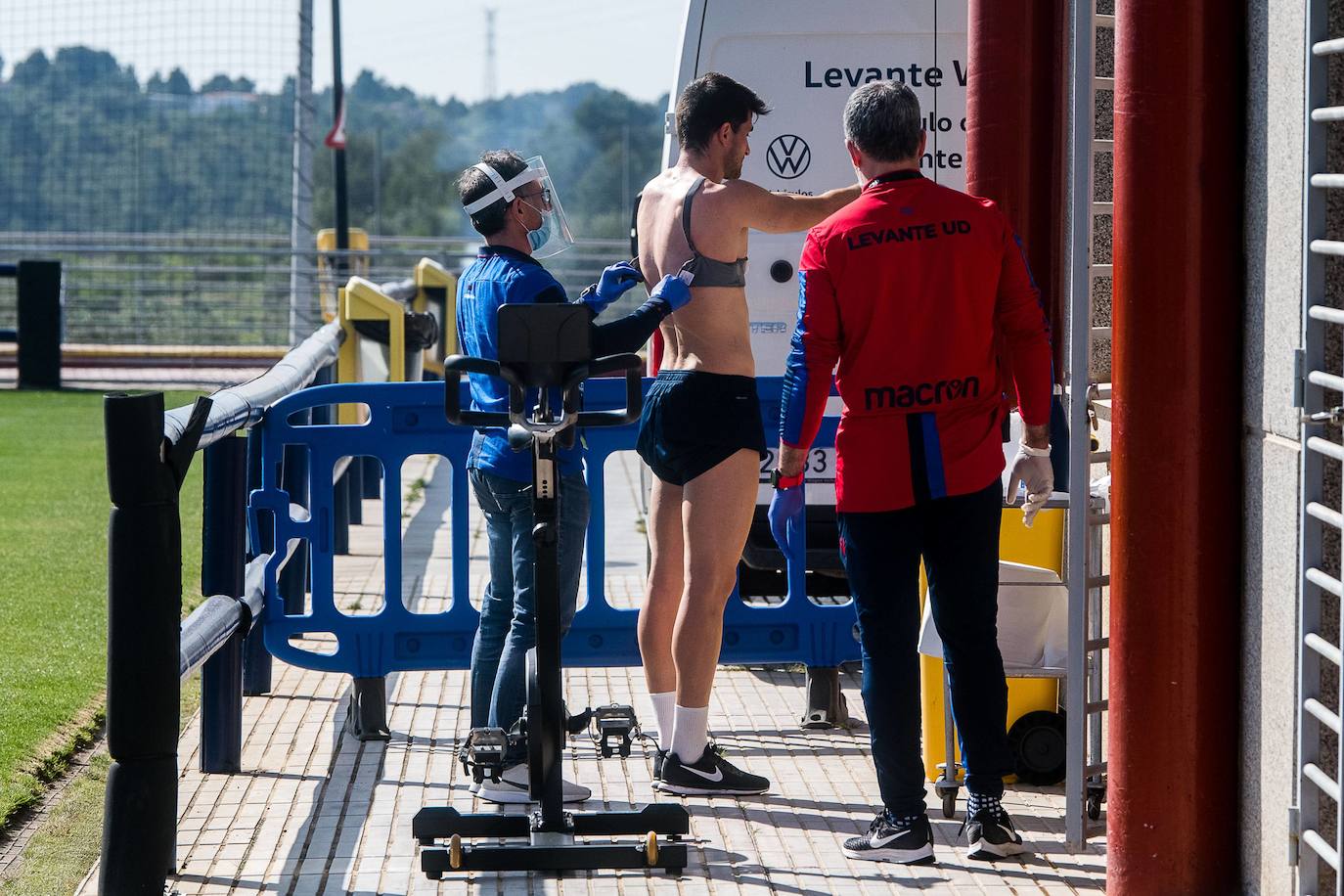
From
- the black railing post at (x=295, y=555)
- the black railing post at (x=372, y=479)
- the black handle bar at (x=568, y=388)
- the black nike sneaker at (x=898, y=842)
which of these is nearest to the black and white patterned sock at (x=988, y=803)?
the black nike sneaker at (x=898, y=842)

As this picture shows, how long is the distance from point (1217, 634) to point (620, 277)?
1.74m

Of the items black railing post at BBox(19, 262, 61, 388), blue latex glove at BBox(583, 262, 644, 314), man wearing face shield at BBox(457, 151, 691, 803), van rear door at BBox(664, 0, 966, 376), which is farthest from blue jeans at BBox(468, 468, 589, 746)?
black railing post at BBox(19, 262, 61, 388)

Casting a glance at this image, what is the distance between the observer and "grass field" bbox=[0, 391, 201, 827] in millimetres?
5820

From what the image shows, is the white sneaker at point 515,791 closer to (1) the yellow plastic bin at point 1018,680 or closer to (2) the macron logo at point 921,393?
(1) the yellow plastic bin at point 1018,680

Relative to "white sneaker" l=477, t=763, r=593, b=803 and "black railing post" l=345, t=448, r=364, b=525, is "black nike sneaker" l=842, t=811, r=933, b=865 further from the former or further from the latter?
"black railing post" l=345, t=448, r=364, b=525

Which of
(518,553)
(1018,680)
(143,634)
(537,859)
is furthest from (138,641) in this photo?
(1018,680)

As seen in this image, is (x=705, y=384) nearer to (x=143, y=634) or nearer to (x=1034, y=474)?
(x=1034, y=474)

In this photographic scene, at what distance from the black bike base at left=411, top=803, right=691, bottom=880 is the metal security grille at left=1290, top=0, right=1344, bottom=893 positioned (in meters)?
1.53

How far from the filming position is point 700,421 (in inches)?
197

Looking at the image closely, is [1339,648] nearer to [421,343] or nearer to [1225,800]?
[1225,800]

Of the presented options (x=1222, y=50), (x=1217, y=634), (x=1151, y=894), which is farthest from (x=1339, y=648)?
(x=1222, y=50)

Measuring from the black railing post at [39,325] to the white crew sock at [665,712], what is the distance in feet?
48.9

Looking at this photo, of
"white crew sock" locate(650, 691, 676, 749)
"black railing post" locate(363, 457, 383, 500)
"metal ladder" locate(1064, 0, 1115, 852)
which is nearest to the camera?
"metal ladder" locate(1064, 0, 1115, 852)

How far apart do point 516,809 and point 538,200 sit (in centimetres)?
169
